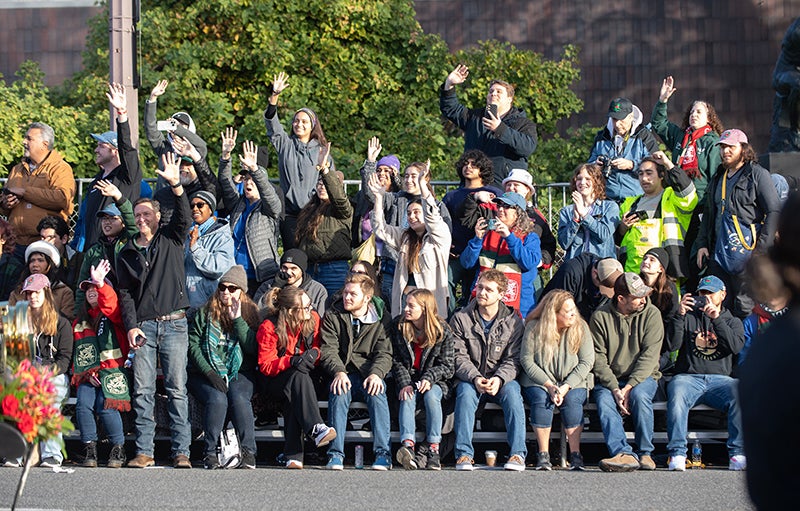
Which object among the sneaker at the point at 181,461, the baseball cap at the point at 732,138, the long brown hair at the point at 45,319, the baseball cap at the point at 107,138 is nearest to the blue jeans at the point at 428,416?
the sneaker at the point at 181,461

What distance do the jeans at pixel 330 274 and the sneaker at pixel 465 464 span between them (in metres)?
2.14

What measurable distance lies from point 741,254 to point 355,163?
704 cm

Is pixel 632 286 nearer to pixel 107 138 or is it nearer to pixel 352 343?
pixel 352 343

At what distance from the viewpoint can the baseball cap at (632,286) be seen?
10.0 m

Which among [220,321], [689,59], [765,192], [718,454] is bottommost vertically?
[718,454]

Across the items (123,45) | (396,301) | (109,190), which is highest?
(123,45)

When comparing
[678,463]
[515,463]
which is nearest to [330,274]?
[515,463]

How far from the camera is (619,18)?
76.4 ft

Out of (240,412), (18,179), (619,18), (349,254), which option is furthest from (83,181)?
(619,18)

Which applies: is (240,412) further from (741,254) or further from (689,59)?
(689,59)

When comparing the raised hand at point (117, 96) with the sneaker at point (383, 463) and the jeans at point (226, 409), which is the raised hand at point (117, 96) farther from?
the sneaker at point (383, 463)

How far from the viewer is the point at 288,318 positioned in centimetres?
996

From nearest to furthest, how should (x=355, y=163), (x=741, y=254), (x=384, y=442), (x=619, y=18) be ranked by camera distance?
(x=384, y=442) → (x=741, y=254) → (x=355, y=163) → (x=619, y=18)

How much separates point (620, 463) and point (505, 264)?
1.94 meters
